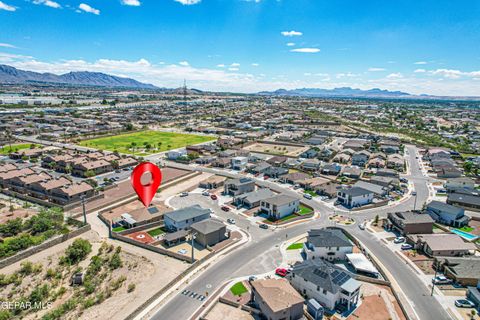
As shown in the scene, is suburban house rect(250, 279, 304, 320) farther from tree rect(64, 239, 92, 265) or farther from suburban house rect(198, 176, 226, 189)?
suburban house rect(198, 176, 226, 189)

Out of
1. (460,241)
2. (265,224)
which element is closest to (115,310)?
(265,224)

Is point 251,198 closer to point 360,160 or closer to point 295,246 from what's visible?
point 295,246

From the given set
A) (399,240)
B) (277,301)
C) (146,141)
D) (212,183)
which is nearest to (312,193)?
(212,183)

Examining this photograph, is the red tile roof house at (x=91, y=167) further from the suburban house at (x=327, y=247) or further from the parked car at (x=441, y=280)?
the parked car at (x=441, y=280)

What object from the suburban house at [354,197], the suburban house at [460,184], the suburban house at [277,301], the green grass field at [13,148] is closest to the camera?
the suburban house at [277,301]

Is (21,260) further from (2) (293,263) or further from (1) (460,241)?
(1) (460,241)

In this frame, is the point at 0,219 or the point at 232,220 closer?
Answer: the point at 0,219

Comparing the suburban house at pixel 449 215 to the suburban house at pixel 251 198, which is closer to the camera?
the suburban house at pixel 449 215

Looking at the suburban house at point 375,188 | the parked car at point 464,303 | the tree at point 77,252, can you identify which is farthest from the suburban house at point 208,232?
the suburban house at point 375,188
